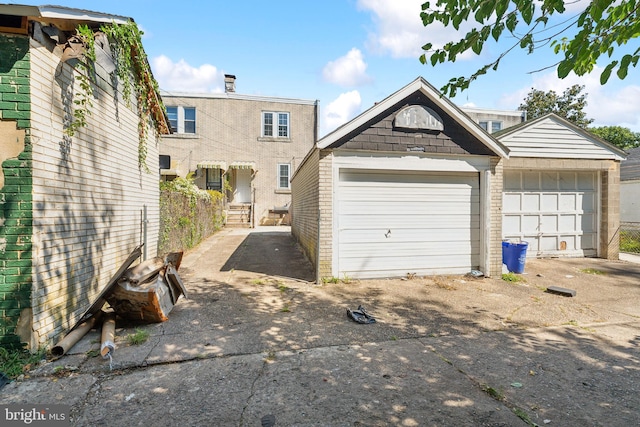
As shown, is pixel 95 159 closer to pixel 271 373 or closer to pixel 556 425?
pixel 271 373

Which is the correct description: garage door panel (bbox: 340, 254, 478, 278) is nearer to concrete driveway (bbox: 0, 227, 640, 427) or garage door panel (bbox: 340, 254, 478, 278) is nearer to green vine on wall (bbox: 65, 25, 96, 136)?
concrete driveway (bbox: 0, 227, 640, 427)

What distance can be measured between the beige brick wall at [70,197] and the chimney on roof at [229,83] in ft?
54.4

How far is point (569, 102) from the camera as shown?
2764 cm

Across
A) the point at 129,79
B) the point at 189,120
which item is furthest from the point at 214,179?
the point at 129,79

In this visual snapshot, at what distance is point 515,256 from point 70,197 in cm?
938

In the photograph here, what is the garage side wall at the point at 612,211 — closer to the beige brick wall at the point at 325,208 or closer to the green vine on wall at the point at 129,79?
the beige brick wall at the point at 325,208

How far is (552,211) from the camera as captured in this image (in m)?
9.93

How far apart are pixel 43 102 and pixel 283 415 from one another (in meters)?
4.35

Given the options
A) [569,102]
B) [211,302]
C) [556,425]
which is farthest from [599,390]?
[569,102]

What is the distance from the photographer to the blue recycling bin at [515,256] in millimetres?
7891

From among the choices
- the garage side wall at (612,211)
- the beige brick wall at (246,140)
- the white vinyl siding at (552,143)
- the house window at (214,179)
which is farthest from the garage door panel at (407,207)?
the house window at (214,179)

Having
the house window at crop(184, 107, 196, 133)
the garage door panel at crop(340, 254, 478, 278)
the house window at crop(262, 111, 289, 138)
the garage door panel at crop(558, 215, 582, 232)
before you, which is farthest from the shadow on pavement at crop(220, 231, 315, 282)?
the house window at crop(184, 107, 196, 133)

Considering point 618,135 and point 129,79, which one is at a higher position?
point 618,135

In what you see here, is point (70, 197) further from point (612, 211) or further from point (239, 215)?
point (239, 215)
